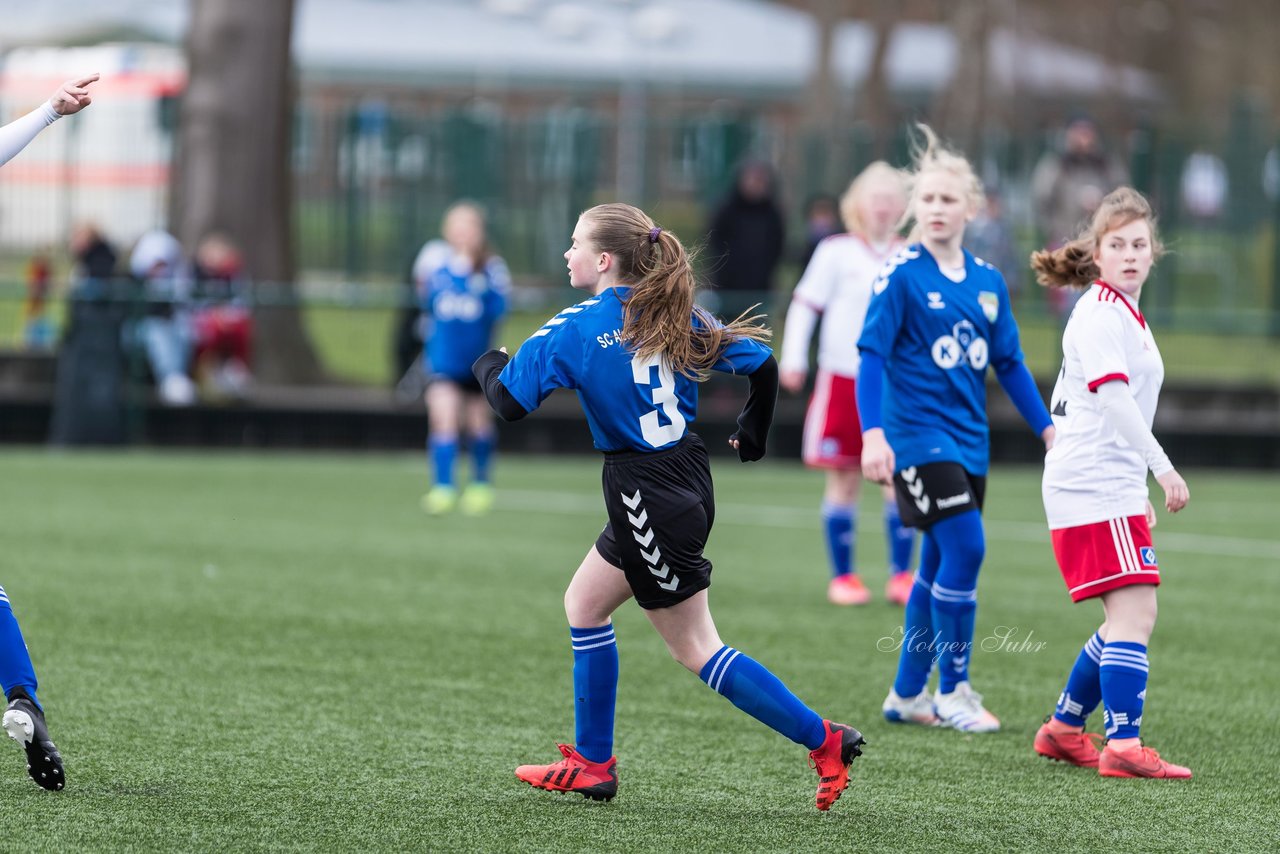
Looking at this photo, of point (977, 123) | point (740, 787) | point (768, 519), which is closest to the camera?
point (740, 787)

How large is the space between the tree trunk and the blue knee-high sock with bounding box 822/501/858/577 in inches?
464

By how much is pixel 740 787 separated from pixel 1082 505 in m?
1.32

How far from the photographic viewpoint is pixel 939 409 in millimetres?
6641

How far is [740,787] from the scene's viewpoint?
A: 18.4ft

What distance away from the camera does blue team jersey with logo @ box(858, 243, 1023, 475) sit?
6621 mm

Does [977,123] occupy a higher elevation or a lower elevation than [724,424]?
higher

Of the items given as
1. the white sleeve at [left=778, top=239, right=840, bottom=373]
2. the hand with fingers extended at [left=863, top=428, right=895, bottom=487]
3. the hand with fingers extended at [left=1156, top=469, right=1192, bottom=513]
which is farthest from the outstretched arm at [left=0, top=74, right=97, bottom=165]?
the white sleeve at [left=778, top=239, right=840, bottom=373]

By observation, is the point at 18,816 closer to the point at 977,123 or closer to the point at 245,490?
the point at 245,490

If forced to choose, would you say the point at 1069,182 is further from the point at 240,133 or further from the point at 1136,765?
the point at 1136,765

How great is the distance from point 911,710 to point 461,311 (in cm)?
689

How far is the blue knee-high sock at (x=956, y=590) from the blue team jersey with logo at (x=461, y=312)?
677cm

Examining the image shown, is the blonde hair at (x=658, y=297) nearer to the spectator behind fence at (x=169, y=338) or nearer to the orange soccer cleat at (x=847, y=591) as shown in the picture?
the orange soccer cleat at (x=847, y=591)

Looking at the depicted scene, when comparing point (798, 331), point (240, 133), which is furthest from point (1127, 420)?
point (240, 133)

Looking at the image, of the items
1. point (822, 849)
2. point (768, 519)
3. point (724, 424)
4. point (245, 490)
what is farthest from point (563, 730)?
point (724, 424)
